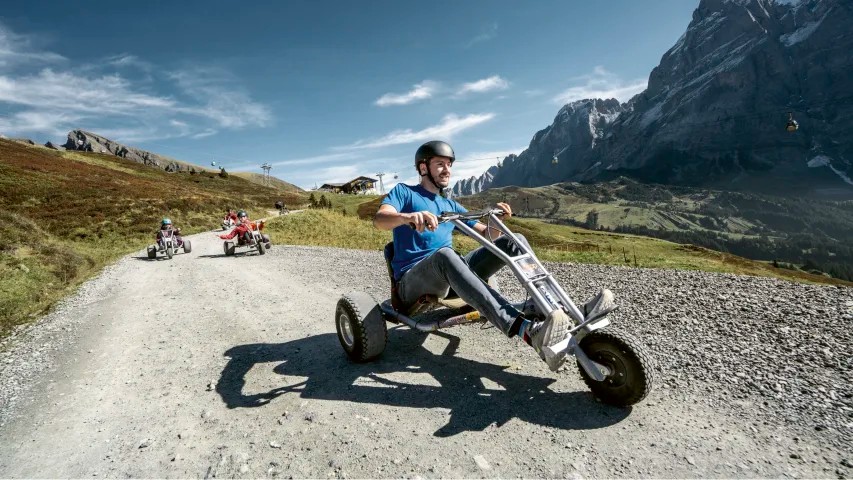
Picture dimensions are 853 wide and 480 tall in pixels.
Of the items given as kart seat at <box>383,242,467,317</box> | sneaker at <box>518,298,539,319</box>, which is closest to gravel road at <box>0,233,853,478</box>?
kart seat at <box>383,242,467,317</box>

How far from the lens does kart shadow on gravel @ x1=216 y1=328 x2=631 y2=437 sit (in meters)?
4.04

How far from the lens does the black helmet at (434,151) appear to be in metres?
5.71

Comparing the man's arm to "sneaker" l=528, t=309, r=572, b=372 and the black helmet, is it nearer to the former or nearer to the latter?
the black helmet

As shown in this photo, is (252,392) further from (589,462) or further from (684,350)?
(684,350)

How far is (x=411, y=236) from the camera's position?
553 centimetres

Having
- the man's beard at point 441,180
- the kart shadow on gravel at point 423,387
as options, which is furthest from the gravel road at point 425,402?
the man's beard at point 441,180

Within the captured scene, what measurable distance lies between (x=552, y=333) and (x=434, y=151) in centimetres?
304

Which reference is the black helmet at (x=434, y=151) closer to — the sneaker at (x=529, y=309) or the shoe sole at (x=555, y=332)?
the sneaker at (x=529, y=309)

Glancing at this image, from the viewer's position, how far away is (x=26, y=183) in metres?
41.1

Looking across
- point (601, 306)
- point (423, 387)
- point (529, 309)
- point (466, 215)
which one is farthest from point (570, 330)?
point (466, 215)

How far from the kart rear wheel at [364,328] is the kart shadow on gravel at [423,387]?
0.19 m

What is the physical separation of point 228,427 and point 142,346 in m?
3.82

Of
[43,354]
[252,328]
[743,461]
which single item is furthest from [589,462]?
[43,354]

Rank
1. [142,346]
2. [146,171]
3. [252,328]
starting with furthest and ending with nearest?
[146,171] < [252,328] < [142,346]
